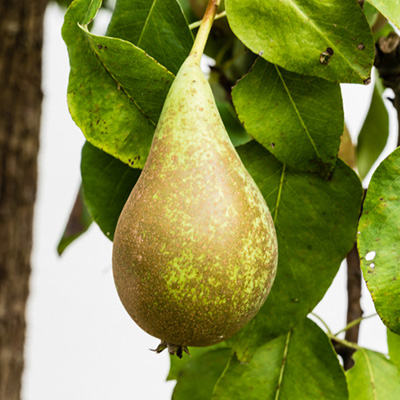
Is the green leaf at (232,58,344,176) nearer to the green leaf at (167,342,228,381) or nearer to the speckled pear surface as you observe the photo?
the speckled pear surface

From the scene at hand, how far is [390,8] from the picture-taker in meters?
0.33

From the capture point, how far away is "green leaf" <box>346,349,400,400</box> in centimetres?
53

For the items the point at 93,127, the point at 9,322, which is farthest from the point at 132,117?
the point at 9,322

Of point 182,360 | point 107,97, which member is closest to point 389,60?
point 107,97

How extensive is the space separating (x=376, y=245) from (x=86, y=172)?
0.81 ft

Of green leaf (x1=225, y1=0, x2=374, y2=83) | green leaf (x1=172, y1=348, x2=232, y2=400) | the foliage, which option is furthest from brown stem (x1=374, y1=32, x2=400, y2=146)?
green leaf (x1=172, y1=348, x2=232, y2=400)

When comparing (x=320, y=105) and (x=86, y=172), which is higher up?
(x=320, y=105)

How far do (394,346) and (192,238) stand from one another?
31 centimetres

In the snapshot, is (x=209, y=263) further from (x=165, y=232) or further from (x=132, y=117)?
(x=132, y=117)

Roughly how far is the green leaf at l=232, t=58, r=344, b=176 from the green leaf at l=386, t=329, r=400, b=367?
21 centimetres

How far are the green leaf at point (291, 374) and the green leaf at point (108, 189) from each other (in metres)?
0.15

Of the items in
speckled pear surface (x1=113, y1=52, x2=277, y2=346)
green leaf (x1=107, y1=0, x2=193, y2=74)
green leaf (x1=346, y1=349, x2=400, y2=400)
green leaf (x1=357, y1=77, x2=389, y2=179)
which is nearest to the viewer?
speckled pear surface (x1=113, y1=52, x2=277, y2=346)

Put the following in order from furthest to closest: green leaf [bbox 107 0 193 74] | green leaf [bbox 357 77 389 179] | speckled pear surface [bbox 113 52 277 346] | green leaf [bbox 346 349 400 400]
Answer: green leaf [bbox 357 77 389 179]
green leaf [bbox 346 349 400 400]
green leaf [bbox 107 0 193 74]
speckled pear surface [bbox 113 52 277 346]

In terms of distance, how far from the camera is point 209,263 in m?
0.30
